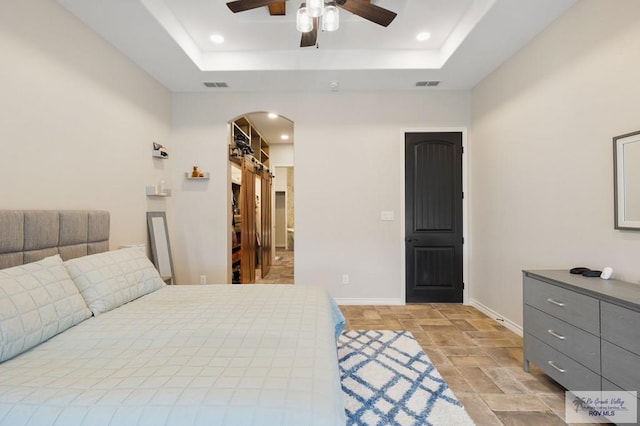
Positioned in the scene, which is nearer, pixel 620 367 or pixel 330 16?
pixel 620 367

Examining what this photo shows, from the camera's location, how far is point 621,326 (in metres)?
1.43

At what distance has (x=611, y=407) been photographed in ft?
4.89

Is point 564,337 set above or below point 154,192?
below

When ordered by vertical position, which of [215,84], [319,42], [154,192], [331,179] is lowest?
[154,192]

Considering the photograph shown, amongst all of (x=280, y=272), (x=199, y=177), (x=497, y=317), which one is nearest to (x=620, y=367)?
(x=497, y=317)

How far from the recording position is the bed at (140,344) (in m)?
0.90

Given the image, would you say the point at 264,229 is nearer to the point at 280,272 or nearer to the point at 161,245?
the point at 280,272

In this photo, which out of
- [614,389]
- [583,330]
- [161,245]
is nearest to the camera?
[614,389]

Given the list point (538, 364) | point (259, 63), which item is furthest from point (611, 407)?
point (259, 63)

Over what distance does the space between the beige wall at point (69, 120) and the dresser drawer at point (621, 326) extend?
3.64 meters

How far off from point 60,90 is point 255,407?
2.70 m

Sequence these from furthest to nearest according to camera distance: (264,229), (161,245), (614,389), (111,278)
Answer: (264,229)
(161,245)
(111,278)
(614,389)

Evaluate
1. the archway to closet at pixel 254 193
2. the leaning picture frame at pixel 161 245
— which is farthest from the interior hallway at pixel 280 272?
the leaning picture frame at pixel 161 245

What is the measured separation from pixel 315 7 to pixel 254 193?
3.40m
